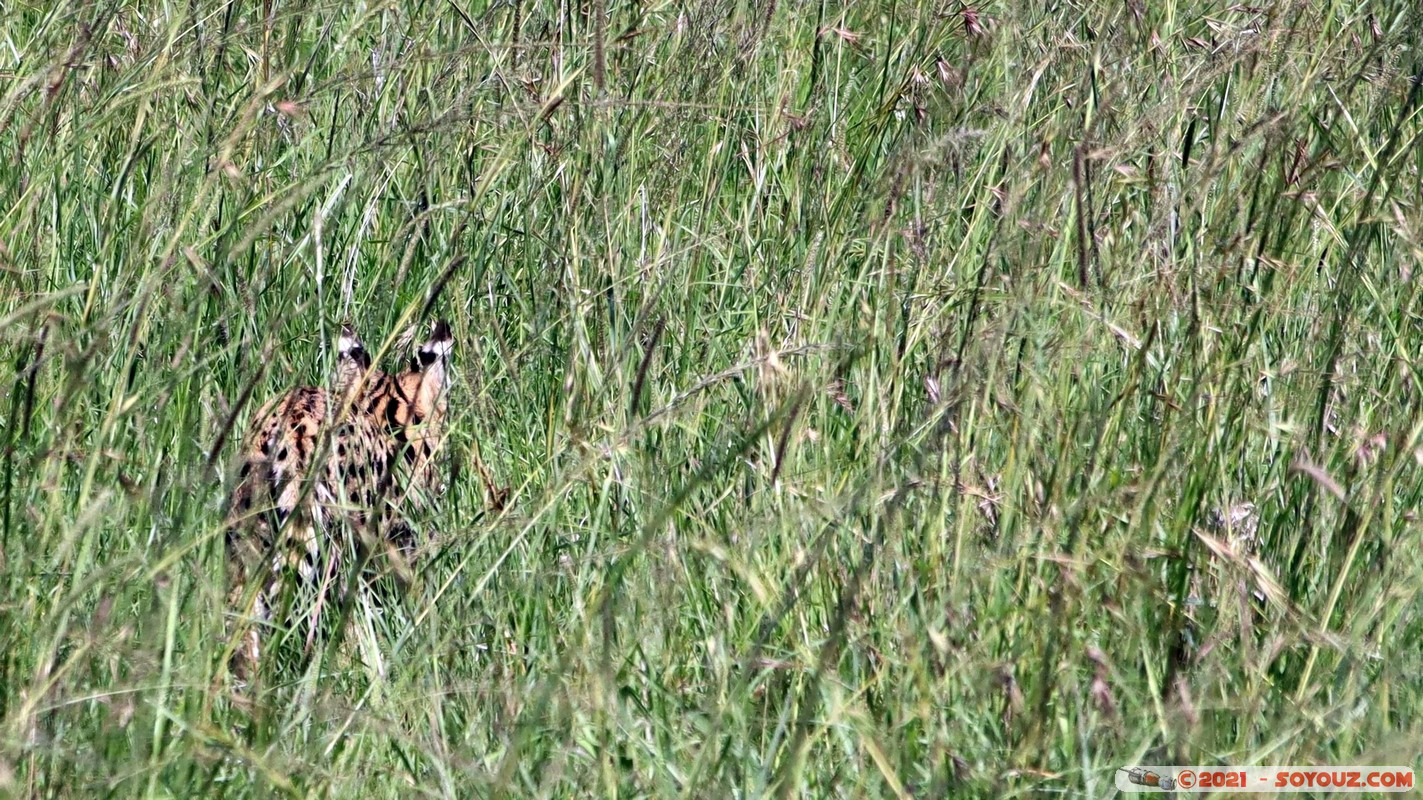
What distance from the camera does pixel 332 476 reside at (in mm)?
2611

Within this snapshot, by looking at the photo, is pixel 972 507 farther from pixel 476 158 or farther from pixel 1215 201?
pixel 476 158

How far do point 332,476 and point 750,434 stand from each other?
87cm

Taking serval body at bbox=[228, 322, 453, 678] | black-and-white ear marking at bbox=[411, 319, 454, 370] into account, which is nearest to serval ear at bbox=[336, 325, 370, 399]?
serval body at bbox=[228, 322, 453, 678]

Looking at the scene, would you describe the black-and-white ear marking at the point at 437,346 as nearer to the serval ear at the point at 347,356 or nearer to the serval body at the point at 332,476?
the serval body at the point at 332,476

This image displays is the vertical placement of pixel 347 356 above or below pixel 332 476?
above

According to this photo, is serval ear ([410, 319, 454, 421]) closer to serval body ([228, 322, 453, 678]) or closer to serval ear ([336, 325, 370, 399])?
serval body ([228, 322, 453, 678])

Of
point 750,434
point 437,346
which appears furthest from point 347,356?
point 750,434

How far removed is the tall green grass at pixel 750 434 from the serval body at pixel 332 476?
85 millimetres

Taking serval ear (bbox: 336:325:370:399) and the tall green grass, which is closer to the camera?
the tall green grass

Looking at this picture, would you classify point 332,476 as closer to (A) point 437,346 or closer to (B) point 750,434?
(A) point 437,346

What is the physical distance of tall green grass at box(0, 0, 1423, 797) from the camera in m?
1.70

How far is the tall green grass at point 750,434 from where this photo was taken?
1701 mm

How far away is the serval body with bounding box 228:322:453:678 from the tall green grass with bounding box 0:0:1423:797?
9cm

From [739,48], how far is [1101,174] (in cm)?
103
